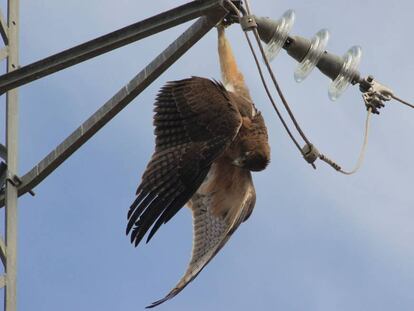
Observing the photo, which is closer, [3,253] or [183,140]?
[3,253]

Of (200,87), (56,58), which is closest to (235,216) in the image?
(200,87)

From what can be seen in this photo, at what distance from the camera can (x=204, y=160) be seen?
711cm

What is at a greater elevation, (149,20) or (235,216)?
(149,20)

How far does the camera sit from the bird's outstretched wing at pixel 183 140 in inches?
262

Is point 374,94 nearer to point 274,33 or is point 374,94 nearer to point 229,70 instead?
point 274,33

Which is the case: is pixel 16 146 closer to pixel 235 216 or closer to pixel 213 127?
pixel 213 127

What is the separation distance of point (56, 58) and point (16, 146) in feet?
3.35

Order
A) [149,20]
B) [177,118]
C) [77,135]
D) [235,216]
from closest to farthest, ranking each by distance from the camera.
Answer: [149,20], [77,135], [177,118], [235,216]

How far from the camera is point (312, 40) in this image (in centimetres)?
610

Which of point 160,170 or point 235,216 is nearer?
point 160,170

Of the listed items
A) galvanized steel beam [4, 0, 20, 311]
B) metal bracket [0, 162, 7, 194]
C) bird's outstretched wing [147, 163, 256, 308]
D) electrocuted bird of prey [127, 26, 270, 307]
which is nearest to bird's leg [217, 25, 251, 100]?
electrocuted bird of prey [127, 26, 270, 307]

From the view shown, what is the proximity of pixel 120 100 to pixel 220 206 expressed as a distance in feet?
7.73

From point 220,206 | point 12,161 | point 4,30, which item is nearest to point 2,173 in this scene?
point 12,161

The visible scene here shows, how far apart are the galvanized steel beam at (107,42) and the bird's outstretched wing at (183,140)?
1208mm
